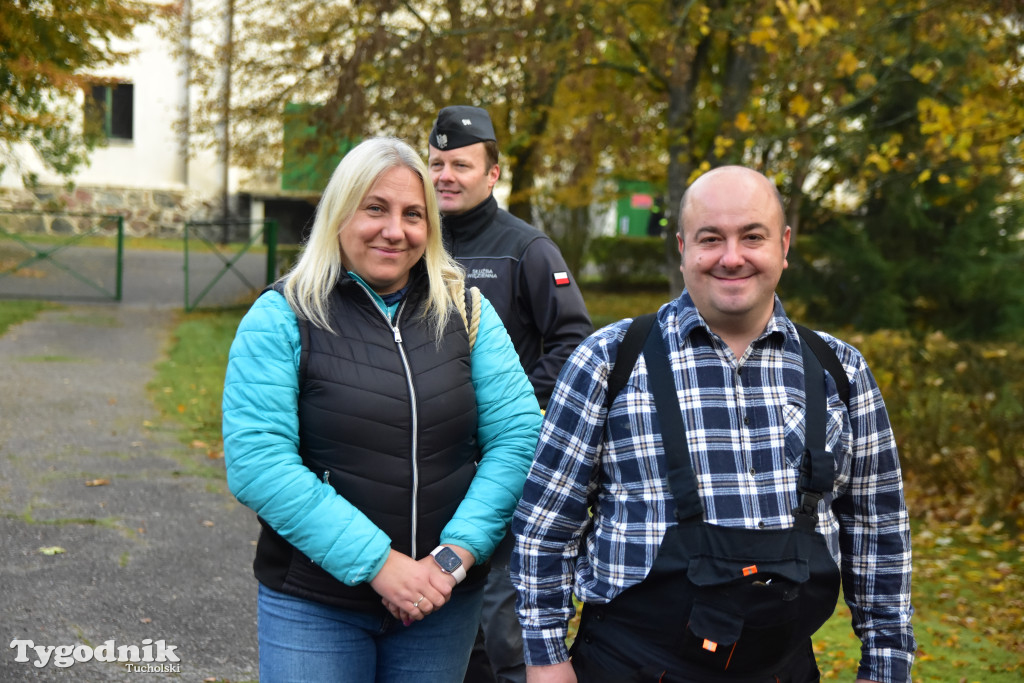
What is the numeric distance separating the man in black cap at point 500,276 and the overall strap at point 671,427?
1462 mm

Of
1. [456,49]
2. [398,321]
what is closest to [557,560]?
[398,321]

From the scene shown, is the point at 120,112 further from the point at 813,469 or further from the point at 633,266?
the point at 813,469

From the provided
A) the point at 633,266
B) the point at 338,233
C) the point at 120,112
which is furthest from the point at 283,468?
the point at 120,112

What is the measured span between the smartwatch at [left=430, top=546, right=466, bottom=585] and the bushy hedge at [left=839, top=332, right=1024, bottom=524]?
6463mm

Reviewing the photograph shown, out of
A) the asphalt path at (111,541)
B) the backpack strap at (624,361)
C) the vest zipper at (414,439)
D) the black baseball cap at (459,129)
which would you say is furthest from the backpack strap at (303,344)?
the asphalt path at (111,541)

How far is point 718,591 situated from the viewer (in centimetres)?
226

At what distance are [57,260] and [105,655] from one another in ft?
50.5

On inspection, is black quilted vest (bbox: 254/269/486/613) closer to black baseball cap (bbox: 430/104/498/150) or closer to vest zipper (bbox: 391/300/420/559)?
vest zipper (bbox: 391/300/420/559)

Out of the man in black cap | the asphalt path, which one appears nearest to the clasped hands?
the man in black cap

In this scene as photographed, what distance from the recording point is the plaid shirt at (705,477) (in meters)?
2.34

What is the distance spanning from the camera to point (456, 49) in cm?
1241

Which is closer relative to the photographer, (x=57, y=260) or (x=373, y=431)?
(x=373, y=431)

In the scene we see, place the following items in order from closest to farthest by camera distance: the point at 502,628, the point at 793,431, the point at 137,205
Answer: the point at 793,431 < the point at 502,628 < the point at 137,205

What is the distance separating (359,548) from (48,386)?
961 centimetres
